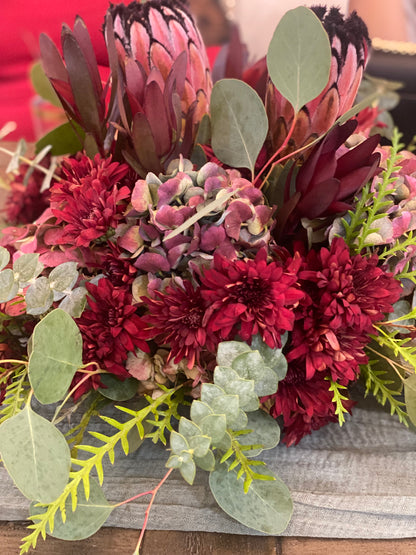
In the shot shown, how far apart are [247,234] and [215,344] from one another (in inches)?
3.8

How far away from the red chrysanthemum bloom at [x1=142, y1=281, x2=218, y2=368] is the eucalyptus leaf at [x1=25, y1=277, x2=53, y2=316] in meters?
0.08

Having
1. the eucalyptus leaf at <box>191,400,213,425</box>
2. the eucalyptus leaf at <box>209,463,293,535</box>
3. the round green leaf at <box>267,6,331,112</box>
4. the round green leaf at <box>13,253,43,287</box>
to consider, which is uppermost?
the round green leaf at <box>267,6,331,112</box>

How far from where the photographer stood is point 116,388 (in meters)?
0.47

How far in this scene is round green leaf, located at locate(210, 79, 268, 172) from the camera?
1.45 feet

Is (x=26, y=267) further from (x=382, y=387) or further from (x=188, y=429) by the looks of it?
(x=382, y=387)

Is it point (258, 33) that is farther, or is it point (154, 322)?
point (258, 33)

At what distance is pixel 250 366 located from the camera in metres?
Result: 0.40

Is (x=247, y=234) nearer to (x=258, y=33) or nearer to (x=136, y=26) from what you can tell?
(x=136, y=26)

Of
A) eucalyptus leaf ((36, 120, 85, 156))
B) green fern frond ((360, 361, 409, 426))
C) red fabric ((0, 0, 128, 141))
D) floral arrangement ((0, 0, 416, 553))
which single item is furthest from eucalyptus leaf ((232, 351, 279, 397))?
red fabric ((0, 0, 128, 141))

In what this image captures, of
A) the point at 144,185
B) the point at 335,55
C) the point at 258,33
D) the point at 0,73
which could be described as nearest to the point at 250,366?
the point at 144,185

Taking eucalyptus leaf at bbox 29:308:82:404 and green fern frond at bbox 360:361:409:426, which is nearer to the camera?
eucalyptus leaf at bbox 29:308:82:404

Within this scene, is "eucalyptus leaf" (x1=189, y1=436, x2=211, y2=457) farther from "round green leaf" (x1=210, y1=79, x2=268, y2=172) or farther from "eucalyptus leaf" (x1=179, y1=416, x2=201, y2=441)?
"round green leaf" (x1=210, y1=79, x2=268, y2=172)

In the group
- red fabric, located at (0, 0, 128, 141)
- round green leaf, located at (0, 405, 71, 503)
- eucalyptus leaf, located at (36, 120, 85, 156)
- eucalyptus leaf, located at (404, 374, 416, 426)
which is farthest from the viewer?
red fabric, located at (0, 0, 128, 141)

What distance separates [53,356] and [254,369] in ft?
0.50
